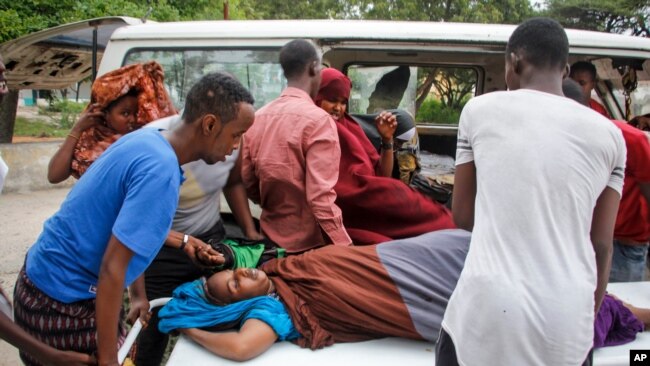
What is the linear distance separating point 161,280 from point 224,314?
40 centimetres

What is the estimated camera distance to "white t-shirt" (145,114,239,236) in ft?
7.53

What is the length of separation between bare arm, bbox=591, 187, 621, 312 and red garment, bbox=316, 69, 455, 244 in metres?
1.19

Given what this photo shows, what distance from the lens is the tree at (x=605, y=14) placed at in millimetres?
17406

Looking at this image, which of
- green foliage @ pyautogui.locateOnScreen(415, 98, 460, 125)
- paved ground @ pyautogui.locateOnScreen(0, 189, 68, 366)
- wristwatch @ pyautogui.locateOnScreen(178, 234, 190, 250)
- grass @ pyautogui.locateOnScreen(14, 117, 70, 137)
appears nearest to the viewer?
wristwatch @ pyautogui.locateOnScreen(178, 234, 190, 250)

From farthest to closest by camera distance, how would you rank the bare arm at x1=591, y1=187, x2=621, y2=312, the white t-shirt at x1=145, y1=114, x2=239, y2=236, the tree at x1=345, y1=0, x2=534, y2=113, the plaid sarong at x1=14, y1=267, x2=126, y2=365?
the tree at x1=345, y1=0, x2=534, y2=113, the white t-shirt at x1=145, y1=114, x2=239, y2=236, the plaid sarong at x1=14, y1=267, x2=126, y2=365, the bare arm at x1=591, y1=187, x2=621, y2=312

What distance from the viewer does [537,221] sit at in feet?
4.43

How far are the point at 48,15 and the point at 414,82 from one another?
17.4 feet

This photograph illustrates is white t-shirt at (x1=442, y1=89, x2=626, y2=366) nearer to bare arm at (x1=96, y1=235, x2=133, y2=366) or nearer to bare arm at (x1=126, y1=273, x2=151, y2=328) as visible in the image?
bare arm at (x1=96, y1=235, x2=133, y2=366)

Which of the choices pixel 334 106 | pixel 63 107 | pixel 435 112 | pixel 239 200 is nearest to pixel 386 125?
pixel 334 106

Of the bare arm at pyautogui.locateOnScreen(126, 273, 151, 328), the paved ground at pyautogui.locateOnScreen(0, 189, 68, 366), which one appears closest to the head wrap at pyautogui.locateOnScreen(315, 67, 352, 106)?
the bare arm at pyautogui.locateOnScreen(126, 273, 151, 328)

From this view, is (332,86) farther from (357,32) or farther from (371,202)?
(371,202)

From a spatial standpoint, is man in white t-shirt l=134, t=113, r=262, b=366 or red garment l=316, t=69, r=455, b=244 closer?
man in white t-shirt l=134, t=113, r=262, b=366

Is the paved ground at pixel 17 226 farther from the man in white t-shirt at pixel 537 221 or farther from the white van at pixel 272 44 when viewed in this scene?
the man in white t-shirt at pixel 537 221

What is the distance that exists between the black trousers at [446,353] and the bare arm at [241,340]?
0.69 metres
